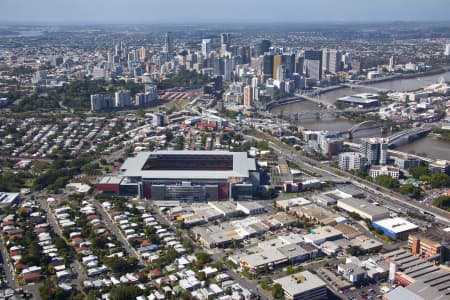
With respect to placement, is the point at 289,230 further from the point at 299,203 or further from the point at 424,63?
the point at 424,63

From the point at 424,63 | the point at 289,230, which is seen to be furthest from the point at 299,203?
the point at 424,63

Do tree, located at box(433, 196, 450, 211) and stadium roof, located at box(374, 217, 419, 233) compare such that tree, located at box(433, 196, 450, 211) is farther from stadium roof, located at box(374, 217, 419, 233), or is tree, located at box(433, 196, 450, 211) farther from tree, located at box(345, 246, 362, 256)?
tree, located at box(345, 246, 362, 256)

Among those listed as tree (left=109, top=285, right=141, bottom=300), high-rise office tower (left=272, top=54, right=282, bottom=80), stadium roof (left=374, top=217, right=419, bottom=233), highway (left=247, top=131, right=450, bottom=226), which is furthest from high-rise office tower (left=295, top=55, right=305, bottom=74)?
tree (left=109, top=285, right=141, bottom=300)

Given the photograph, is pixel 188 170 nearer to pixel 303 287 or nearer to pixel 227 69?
pixel 303 287

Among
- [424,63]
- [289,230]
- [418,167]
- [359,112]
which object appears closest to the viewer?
[289,230]

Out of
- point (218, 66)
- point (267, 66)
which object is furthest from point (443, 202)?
point (218, 66)

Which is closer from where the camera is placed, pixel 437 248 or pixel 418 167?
pixel 437 248
